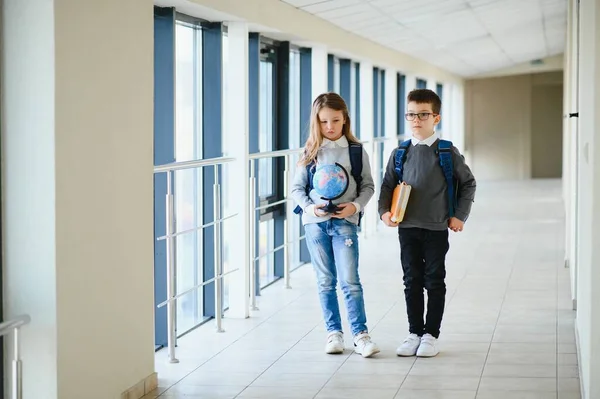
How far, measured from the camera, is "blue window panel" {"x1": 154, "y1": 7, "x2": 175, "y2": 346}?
435cm

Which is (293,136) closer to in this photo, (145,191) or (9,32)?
(145,191)

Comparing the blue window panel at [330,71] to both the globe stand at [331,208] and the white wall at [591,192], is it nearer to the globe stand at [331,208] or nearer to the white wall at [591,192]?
the globe stand at [331,208]

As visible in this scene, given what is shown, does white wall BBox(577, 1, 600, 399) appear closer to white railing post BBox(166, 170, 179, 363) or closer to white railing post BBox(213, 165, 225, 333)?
white railing post BBox(166, 170, 179, 363)

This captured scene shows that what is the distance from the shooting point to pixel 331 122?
13.1ft

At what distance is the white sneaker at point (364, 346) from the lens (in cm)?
403

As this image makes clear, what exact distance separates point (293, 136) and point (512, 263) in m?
1.74

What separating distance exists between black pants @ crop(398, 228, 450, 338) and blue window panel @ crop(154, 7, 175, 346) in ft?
3.46

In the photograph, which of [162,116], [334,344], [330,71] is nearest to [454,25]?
[330,71]

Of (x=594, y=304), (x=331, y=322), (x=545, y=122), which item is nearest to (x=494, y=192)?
(x=545, y=122)

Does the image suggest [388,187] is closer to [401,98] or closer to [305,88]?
[305,88]

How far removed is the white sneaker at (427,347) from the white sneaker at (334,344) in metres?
0.32

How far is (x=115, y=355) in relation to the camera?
3.34 meters

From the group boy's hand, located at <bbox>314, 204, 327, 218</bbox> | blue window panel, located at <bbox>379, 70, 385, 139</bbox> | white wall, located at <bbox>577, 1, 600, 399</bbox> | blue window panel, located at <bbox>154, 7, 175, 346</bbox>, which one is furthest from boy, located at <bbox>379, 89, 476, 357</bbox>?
blue window panel, located at <bbox>379, 70, 385, 139</bbox>

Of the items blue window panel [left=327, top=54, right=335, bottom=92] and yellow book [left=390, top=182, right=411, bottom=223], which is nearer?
yellow book [left=390, top=182, right=411, bottom=223]
